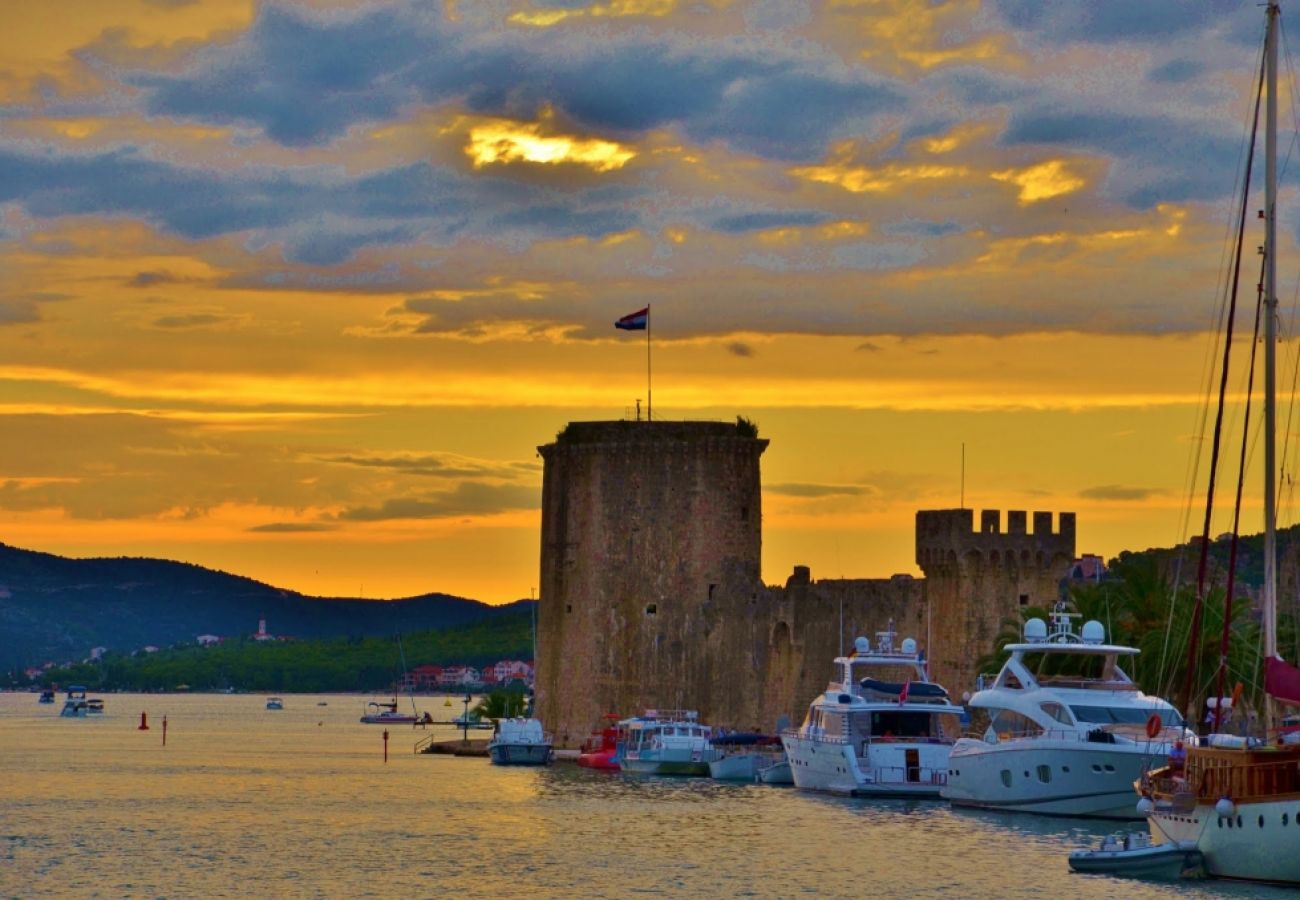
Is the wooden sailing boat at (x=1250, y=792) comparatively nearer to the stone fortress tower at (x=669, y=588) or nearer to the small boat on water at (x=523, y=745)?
the stone fortress tower at (x=669, y=588)

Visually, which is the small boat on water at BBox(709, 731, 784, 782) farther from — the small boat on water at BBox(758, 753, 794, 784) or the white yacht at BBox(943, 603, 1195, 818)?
the white yacht at BBox(943, 603, 1195, 818)

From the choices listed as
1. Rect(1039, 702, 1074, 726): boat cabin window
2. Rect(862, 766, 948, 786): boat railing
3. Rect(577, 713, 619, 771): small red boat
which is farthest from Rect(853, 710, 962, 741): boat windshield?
Rect(577, 713, 619, 771): small red boat

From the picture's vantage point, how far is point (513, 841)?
56625mm

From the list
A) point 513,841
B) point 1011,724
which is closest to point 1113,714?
point 1011,724

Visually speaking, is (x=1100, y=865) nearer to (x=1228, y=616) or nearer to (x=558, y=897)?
(x=1228, y=616)

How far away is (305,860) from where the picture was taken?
5322 cm

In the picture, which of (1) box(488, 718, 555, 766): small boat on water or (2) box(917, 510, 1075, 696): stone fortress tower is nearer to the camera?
(2) box(917, 510, 1075, 696): stone fortress tower

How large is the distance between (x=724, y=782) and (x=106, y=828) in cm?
2154

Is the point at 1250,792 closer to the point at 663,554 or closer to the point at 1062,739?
the point at 1062,739

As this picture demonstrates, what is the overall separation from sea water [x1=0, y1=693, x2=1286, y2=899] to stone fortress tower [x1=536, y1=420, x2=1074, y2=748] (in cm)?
390

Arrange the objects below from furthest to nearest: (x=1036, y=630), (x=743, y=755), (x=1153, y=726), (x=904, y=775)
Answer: (x=743, y=755) < (x=904, y=775) < (x=1036, y=630) < (x=1153, y=726)

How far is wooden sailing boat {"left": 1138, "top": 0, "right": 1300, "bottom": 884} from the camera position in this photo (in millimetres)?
39781

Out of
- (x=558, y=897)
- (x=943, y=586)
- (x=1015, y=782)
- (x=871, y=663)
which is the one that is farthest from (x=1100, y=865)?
(x=943, y=586)

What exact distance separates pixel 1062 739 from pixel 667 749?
2461cm
